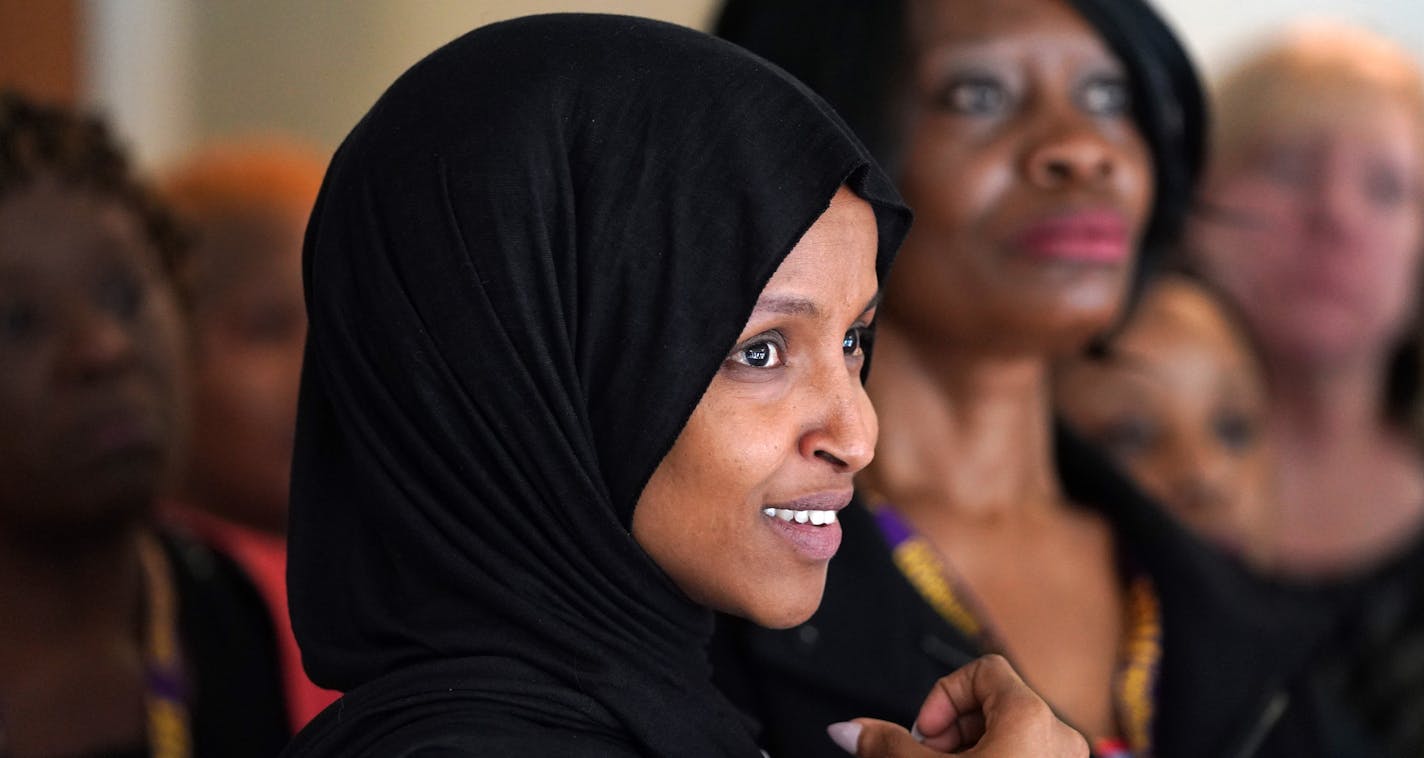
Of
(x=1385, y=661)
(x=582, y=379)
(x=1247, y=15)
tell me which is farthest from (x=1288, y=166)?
(x=582, y=379)

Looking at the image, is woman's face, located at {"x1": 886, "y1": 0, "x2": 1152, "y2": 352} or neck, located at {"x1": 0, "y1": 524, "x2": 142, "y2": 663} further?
neck, located at {"x1": 0, "y1": 524, "x2": 142, "y2": 663}

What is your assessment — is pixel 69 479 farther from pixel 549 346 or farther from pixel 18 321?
pixel 549 346

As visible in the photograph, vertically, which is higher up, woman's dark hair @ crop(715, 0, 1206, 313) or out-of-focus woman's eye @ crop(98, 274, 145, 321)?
woman's dark hair @ crop(715, 0, 1206, 313)

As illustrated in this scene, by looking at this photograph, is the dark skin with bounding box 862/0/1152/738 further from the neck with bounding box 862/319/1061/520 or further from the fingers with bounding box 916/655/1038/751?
the fingers with bounding box 916/655/1038/751

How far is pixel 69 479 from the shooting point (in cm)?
225

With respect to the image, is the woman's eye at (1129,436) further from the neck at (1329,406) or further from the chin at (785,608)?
the chin at (785,608)

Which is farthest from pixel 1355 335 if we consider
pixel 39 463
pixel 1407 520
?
pixel 39 463

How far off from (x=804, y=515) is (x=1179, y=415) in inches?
66.0

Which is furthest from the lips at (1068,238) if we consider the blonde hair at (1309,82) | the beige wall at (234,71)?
the beige wall at (234,71)

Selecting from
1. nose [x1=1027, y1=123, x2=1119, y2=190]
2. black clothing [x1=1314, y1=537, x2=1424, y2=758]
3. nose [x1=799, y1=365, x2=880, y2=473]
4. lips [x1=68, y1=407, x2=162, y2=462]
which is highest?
nose [x1=799, y1=365, x2=880, y2=473]

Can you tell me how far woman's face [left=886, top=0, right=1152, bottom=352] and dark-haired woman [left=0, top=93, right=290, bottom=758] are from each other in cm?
97

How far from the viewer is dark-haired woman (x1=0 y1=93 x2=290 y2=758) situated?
2.24 metres

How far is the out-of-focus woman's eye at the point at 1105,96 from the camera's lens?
2156 millimetres

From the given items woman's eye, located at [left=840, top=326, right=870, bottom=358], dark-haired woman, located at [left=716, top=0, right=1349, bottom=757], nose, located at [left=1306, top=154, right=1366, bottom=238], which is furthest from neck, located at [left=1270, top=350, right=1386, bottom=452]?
woman's eye, located at [left=840, top=326, right=870, bottom=358]
